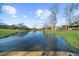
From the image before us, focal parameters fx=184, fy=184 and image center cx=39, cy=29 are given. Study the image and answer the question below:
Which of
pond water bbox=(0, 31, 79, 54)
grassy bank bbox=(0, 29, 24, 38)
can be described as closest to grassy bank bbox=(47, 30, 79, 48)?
pond water bbox=(0, 31, 79, 54)

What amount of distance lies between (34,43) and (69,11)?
353mm

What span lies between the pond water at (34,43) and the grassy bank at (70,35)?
0.03 meters

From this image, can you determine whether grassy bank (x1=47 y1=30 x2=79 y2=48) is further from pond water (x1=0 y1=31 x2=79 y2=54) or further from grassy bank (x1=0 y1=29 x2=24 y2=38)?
grassy bank (x1=0 y1=29 x2=24 y2=38)

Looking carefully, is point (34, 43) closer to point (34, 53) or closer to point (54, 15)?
point (34, 53)

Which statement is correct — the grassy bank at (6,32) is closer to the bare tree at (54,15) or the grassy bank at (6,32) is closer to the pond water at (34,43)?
the pond water at (34,43)

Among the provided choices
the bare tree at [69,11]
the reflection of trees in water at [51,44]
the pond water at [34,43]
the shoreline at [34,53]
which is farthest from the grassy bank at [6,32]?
the bare tree at [69,11]

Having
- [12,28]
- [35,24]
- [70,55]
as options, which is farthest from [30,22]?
[70,55]

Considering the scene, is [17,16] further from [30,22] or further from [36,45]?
[36,45]

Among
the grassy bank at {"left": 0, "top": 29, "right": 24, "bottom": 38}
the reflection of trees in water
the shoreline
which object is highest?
the grassy bank at {"left": 0, "top": 29, "right": 24, "bottom": 38}

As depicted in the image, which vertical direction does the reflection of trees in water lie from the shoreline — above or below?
above

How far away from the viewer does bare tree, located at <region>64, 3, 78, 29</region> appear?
136cm

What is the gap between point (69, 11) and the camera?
137cm

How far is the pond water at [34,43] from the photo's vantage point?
4.42ft

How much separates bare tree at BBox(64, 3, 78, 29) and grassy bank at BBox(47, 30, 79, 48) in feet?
0.17
